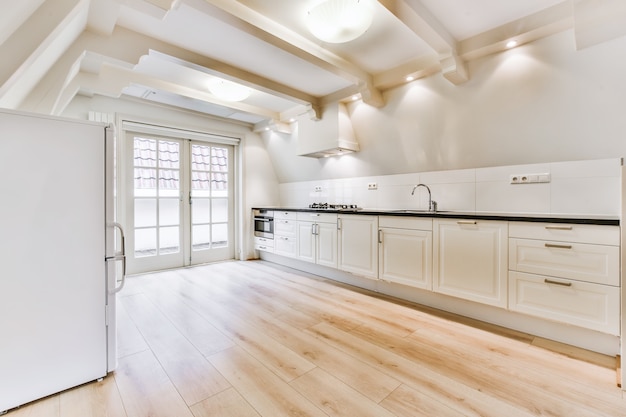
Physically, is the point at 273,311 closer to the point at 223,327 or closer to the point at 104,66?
the point at 223,327

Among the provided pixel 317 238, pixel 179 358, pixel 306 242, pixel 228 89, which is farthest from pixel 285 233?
pixel 179 358

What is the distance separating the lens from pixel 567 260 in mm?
1922

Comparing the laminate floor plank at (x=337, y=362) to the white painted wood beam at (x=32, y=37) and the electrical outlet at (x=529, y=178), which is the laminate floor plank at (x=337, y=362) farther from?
the white painted wood beam at (x=32, y=37)

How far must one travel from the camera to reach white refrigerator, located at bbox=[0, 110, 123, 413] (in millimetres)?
1417

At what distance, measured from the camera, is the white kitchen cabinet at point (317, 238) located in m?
3.51

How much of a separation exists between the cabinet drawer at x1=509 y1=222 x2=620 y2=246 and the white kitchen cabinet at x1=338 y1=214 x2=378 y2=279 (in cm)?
126

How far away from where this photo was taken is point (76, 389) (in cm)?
158

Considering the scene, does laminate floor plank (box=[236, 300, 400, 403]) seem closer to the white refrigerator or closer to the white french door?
the white refrigerator

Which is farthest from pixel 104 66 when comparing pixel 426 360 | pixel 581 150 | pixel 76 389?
pixel 581 150

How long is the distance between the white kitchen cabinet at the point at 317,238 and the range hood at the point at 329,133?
89cm

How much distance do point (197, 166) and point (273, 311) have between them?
290cm

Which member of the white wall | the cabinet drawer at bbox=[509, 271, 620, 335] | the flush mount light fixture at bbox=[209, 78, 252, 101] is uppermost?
the flush mount light fixture at bbox=[209, 78, 252, 101]

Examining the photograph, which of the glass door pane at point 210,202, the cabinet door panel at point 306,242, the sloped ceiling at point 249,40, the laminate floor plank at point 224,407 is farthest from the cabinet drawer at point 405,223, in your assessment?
the glass door pane at point 210,202

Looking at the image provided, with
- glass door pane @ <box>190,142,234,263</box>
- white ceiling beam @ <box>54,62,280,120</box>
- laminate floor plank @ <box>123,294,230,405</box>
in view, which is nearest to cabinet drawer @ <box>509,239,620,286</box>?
laminate floor plank @ <box>123,294,230,405</box>
